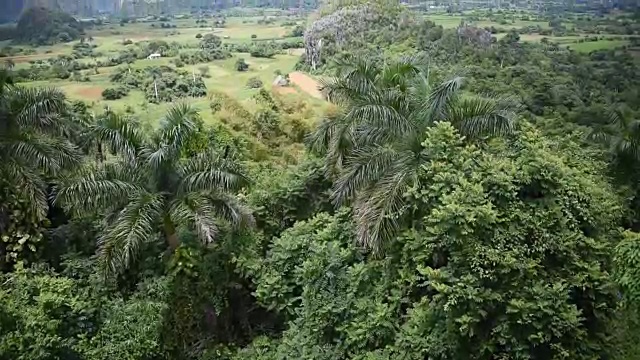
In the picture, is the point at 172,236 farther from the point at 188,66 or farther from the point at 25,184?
the point at 188,66

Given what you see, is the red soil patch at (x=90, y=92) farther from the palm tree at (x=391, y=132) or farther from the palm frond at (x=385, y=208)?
the palm frond at (x=385, y=208)

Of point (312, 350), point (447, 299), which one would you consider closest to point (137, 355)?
point (312, 350)

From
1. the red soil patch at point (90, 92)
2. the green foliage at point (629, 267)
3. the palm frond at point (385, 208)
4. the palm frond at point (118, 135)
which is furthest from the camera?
the red soil patch at point (90, 92)

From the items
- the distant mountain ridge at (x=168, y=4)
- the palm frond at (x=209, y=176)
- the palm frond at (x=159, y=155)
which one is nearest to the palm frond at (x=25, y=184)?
the palm frond at (x=159, y=155)

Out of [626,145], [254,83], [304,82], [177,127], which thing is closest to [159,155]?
[177,127]

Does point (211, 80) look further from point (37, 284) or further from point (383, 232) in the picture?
point (383, 232)

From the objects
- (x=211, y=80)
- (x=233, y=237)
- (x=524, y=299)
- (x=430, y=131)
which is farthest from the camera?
(x=211, y=80)

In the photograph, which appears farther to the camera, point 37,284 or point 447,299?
point 37,284
